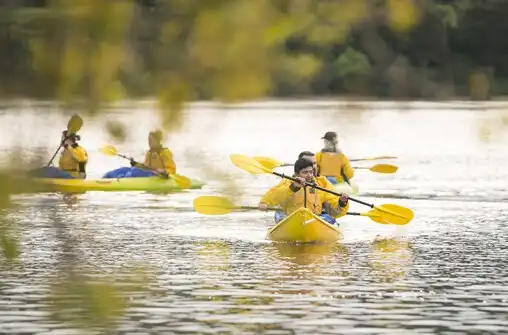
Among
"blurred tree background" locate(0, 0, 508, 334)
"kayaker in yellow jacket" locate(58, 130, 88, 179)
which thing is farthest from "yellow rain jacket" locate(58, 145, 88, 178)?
"blurred tree background" locate(0, 0, 508, 334)

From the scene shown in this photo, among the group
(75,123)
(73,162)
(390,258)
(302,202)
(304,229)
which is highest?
(73,162)

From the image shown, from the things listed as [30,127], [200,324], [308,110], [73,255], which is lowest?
[200,324]

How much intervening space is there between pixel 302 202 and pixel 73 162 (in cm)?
1026

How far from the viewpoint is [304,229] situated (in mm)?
18688

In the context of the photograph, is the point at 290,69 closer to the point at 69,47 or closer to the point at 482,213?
the point at 69,47

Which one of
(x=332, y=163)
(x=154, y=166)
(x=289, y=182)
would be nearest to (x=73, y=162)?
(x=154, y=166)

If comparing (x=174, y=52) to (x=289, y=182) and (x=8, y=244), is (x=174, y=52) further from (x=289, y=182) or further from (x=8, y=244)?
(x=289, y=182)

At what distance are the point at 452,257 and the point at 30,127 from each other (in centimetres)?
1468

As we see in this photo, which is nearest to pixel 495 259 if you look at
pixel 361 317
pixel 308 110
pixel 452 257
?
pixel 452 257

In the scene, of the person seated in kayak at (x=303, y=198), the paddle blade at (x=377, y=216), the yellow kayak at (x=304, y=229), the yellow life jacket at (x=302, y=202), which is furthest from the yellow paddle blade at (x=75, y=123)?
the paddle blade at (x=377, y=216)

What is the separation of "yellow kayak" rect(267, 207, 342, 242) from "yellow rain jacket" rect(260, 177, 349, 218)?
0.32m

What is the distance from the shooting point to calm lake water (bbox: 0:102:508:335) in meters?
4.16

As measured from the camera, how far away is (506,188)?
3058cm

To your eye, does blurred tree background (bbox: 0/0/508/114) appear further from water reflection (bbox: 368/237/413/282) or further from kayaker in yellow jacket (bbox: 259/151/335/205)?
kayaker in yellow jacket (bbox: 259/151/335/205)
